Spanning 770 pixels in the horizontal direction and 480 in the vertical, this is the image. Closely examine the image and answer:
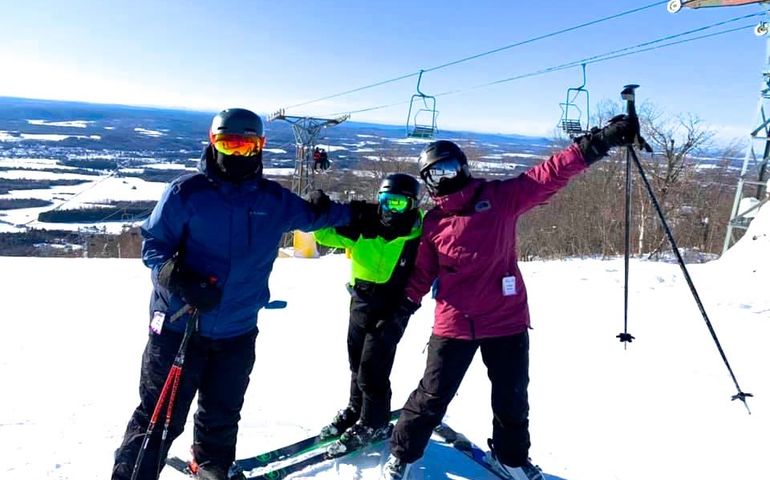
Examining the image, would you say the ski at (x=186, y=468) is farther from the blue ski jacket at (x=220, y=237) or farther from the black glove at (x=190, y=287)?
the black glove at (x=190, y=287)

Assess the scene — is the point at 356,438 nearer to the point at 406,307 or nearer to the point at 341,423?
the point at 341,423

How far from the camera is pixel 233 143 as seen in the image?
93.6 inches

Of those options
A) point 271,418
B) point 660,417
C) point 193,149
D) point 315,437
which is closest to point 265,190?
point 315,437

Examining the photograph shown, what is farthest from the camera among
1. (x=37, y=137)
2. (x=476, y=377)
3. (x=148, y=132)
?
(x=37, y=137)

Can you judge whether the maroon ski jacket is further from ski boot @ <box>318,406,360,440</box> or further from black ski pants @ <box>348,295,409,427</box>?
ski boot @ <box>318,406,360,440</box>

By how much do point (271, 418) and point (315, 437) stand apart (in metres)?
0.52

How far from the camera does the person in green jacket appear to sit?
2.97 metres

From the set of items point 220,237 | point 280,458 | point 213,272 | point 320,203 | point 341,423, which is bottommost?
point 280,458

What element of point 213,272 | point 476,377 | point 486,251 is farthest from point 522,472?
point 213,272

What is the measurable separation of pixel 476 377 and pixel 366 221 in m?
2.26

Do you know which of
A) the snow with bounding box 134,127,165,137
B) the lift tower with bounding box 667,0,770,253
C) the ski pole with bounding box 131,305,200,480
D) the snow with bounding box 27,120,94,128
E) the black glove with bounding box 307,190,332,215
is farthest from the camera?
the snow with bounding box 27,120,94,128

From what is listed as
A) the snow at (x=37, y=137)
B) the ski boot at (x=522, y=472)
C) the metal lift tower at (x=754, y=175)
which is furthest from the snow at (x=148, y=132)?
the ski boot at (x=522, y=472)

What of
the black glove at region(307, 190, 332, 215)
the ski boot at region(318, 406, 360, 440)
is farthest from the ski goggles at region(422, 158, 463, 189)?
the ski boot at region(318, 406, 360, 440)

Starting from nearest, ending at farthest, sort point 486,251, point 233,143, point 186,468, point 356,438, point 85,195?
point 233,143, point 486,251, point 186,468, point 356,438, point 85,195
